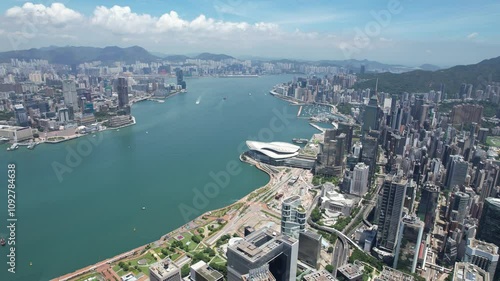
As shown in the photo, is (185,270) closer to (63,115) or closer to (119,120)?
(119,120)

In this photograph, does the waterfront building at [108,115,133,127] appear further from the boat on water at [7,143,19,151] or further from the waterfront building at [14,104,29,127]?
the boat on water at [7,143,19,151]

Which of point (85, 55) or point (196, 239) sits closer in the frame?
point (196, 239)

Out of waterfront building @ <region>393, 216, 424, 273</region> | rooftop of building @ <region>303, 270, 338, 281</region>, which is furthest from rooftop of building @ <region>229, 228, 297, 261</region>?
waterfront building @ <region>393, 216, 424, 273</region>

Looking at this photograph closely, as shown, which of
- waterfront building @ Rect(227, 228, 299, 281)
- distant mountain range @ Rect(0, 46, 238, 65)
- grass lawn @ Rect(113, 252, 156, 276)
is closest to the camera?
waterfront building @ Rect(227, 228, 299, 281)

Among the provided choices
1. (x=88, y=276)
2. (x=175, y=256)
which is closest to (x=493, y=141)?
(x=175, y=256)

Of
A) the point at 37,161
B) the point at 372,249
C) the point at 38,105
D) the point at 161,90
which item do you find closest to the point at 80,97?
the point at 38,105

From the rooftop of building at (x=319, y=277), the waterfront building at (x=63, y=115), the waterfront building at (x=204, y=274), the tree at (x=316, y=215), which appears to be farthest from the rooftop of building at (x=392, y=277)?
the waterfront building at (x=63, y=115)

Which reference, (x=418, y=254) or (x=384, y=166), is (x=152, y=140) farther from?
(x=418, y=254)
